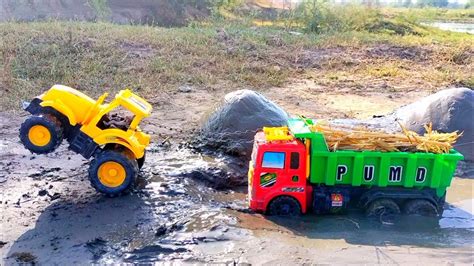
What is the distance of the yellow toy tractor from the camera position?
6.58 metres

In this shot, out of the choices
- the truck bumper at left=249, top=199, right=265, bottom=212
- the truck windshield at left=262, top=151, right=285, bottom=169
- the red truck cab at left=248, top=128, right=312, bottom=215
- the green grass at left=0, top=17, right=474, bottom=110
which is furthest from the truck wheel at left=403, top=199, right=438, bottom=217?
the green grass at left=0, top=17, right=474, bottom=110

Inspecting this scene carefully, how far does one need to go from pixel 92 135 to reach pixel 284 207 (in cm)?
242

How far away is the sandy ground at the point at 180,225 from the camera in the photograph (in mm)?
5543

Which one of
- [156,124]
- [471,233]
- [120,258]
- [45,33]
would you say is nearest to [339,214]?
[471,233]

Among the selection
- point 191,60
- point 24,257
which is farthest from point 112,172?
point 191,60

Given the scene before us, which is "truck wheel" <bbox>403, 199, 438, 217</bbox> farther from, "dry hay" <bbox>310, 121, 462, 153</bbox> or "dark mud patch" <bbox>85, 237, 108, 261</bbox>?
"dark mud patch" <bbox>85, 237, 108, 261</bbox>

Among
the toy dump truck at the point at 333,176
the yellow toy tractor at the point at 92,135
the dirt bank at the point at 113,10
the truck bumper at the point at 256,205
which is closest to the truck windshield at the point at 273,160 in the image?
the toy dump truck at the point at 333,176

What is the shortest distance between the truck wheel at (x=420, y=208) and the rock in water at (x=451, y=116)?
272 cm

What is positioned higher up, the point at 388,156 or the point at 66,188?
the point at 388,156

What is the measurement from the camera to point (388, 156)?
6527 millimetres

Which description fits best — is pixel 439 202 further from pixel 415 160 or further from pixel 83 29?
pixel 83 29

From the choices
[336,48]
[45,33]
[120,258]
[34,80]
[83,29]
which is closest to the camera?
[120,258]

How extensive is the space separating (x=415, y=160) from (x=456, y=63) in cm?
1165

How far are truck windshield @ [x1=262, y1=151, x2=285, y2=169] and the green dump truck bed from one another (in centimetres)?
32
